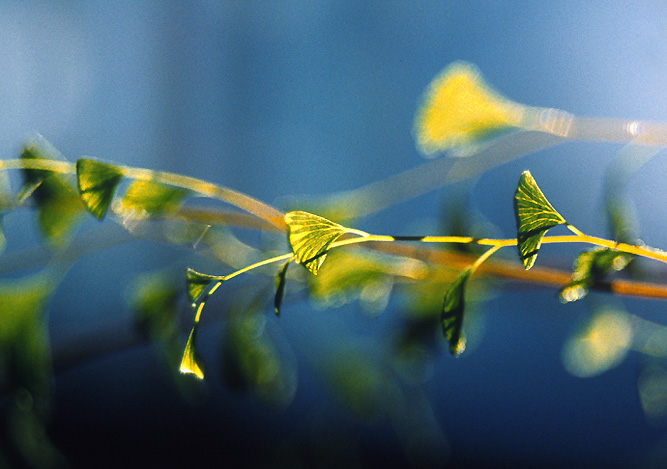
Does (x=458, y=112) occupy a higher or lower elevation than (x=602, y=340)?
higher

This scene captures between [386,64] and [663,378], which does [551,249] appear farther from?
[663,378]

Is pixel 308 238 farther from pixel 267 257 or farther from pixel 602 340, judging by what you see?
pixel 602 340

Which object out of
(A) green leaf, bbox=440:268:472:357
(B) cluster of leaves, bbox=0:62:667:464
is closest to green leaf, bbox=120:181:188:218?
(B) cluster of leaves, bbox=0:62:667:464

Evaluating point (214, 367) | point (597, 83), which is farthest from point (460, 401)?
point (597, 83)

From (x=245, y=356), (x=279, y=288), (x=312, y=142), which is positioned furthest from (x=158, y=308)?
(x=312, y=142)

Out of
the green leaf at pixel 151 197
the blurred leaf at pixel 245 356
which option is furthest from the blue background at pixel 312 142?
the green leaf at pixel 151 197

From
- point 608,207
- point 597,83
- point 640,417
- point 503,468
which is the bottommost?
point 503,468
